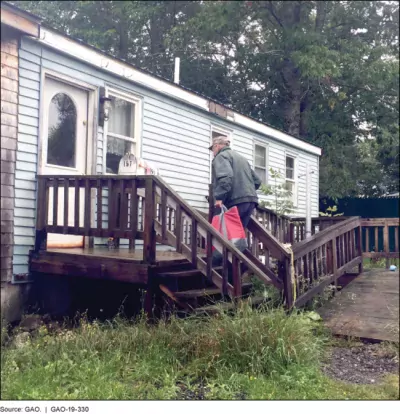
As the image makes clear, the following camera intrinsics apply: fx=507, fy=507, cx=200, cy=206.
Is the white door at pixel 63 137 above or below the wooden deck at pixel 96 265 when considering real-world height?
above

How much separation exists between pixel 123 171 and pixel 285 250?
263cm

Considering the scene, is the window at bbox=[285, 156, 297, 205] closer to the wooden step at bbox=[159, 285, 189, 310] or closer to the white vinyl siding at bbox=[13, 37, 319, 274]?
the white vinyl siding at bbox=[13, 37, 319, 274]

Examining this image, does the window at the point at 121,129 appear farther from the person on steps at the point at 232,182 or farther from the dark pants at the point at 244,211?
the dark pants at the point at 244,211

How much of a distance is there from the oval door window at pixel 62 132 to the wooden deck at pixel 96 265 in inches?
48.2

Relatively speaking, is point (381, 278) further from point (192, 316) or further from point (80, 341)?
point (80, 341)

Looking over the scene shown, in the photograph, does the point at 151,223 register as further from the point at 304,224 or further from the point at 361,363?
the point at 304,224

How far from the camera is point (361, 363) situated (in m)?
4.75

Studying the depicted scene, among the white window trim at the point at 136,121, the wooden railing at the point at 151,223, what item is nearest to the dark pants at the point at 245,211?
the wooden railing at the point at 151,223

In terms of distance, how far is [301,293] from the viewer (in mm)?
5855

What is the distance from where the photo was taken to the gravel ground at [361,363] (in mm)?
4323

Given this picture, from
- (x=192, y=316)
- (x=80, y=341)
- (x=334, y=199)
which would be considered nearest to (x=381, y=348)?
(x=192, y=316)

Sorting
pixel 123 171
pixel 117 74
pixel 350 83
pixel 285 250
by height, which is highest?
pixel 350 83

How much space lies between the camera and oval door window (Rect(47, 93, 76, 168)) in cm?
609

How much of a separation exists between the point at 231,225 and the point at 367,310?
2.26 meters
